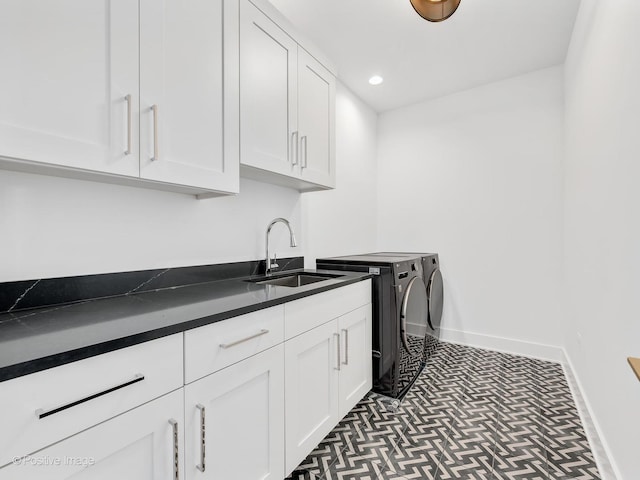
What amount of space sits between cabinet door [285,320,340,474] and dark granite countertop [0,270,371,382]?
0.83 feet

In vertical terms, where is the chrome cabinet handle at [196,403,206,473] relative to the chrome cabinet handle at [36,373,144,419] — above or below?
below

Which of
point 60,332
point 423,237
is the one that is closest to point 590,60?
point 423,237

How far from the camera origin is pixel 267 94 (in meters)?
1.69

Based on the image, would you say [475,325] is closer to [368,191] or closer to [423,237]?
[423,237]

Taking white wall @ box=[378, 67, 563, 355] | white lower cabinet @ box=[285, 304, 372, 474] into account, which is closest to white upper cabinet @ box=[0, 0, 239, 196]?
white lower cabinet @ box=[285, 304, 372, 474]

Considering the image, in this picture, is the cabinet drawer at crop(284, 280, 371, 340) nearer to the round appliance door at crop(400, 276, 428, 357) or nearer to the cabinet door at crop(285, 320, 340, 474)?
the cabinet door at crop(285, 320, 340, 474)

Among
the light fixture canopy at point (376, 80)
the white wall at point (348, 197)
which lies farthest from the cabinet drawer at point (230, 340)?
the light fixture canopy at point (376, 80)

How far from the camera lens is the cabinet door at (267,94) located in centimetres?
156

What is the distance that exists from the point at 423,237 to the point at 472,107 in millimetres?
1379

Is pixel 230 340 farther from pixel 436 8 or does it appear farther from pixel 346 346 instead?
pixel 436 8

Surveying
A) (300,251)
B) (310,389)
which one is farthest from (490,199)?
(310,389)

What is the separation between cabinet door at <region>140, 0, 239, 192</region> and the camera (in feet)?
3.77

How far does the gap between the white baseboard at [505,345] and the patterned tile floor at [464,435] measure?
30 cm

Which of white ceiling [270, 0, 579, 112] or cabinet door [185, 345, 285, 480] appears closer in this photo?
cabinet door [185, 345, 285, 480]
